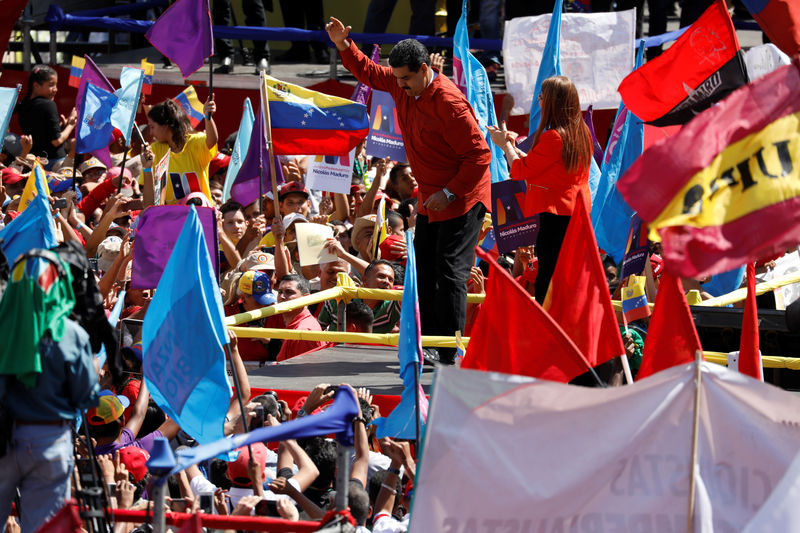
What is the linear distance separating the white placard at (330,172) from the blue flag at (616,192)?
207cm

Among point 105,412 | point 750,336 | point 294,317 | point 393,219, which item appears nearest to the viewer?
point 750,336

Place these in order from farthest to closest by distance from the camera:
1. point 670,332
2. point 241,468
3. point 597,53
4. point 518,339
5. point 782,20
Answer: point 597,53, point 782,20, point 241,468, point 670,332, point 518,339

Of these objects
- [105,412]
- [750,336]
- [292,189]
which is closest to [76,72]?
[292,189]

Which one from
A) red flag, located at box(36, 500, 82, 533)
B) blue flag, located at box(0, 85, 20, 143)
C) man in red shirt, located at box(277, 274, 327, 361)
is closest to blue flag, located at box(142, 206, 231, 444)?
red flag, located at box(36, 500, 82, 533)

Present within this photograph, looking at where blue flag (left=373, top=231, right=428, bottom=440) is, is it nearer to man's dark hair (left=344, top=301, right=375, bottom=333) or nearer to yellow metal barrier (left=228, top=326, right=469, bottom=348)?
yellow metal barrier (left=228, top=326, right=469, bottom=348)

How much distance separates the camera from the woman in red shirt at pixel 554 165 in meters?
7.03

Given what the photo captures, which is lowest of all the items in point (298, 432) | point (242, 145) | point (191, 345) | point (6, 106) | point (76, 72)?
point (191, 345)

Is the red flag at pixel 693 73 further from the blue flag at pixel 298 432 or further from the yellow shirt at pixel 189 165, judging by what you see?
the blue flag at pixel 298 432

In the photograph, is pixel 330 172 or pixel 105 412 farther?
pixel 330 172

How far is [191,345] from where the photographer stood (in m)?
5.31

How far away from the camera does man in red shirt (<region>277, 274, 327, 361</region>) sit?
8.16 m

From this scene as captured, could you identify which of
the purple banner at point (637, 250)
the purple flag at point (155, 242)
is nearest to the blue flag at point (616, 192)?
the purple banner at point (637, 250)

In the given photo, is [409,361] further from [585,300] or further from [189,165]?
[189,165]

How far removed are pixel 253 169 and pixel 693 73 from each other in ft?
11.5
